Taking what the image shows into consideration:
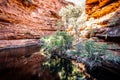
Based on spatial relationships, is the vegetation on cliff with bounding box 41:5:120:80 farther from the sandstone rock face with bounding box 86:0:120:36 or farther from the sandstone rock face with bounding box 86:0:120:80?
the sandstone rock face with bounding box 86:0:120:36

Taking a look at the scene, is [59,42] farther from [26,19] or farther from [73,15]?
[26,19]

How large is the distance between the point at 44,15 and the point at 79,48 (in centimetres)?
2752

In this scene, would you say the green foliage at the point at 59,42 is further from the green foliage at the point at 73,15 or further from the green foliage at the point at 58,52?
the green foliage at the point at 73,15

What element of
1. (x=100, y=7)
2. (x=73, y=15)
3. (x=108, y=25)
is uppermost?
(x=100, y=7)

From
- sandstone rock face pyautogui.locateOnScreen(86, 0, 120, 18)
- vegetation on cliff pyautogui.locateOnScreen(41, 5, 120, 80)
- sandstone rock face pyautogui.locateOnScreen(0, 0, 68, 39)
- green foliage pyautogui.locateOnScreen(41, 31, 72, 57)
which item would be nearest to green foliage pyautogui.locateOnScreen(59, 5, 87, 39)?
sandstone rock face pyautogui.locateOnScreen(86, 0, 120, 18)

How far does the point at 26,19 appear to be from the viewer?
28469mm

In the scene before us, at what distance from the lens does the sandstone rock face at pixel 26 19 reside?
2211 cm

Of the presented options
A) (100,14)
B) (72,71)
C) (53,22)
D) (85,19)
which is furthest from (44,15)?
(72,71)

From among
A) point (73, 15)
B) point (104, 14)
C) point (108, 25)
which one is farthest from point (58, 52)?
point (73, 15)

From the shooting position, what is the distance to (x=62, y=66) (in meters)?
10.9

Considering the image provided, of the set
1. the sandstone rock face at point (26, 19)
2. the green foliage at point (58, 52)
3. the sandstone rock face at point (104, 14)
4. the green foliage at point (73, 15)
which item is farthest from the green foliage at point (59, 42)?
the sandstone rock face at point (26, 19)

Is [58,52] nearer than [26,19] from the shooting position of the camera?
Yes

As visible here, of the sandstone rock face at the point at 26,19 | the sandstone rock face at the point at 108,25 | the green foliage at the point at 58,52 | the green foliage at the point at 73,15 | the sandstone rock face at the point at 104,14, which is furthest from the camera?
the sandstone rock face at the point at 26,19

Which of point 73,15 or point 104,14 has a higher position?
point 73,15
